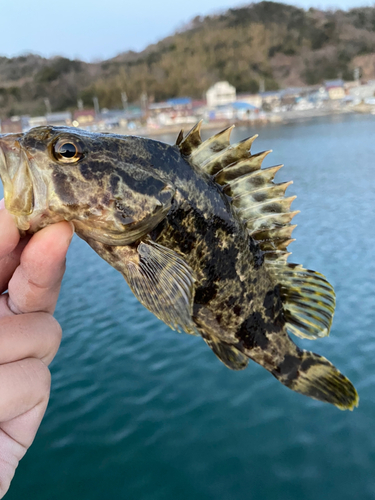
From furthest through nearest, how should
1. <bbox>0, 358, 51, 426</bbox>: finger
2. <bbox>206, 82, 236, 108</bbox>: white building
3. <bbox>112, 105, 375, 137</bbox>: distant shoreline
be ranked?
<bbox>206, 82, 236, 108</bbox>: white building
<bbox>112, 105, 375, 137</bbox>: distant shoreline
<bbox>0, 358, 51, 426</bbox>: finger

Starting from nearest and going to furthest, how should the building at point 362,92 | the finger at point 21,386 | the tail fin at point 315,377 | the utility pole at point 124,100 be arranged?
the finger at point 21,386
the tail fin at point 315,377
the building at point 362,92
the utility pole at point 124,100

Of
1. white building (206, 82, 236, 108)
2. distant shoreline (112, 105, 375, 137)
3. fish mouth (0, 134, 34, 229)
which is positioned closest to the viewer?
fish mouth (0, 134, 34, 229)

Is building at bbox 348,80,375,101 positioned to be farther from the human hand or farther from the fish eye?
the human hand

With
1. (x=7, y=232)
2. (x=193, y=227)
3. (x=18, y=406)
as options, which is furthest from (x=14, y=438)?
(x=193, y=227)

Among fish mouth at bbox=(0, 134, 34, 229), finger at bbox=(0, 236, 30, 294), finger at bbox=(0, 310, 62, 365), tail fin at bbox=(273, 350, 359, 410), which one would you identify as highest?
fish mouth at bbox=(0, 134, 34, 229)

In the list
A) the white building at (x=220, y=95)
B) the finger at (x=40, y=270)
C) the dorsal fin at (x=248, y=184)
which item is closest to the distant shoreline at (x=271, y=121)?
the white building at (x=220, y=95)

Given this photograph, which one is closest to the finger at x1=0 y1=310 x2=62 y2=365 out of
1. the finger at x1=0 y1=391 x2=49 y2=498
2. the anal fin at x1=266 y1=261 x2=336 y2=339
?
the finger at x1=0 y1=391 x2=49 y2=498

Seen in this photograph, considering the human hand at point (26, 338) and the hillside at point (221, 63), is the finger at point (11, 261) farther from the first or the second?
the hillside at point (221, 63)

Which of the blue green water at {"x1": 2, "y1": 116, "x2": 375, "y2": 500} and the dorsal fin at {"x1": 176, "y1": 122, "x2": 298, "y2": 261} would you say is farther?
the blue green water at {"x1": 2, "y1": 116, "x2": 375, "y2": 500}
